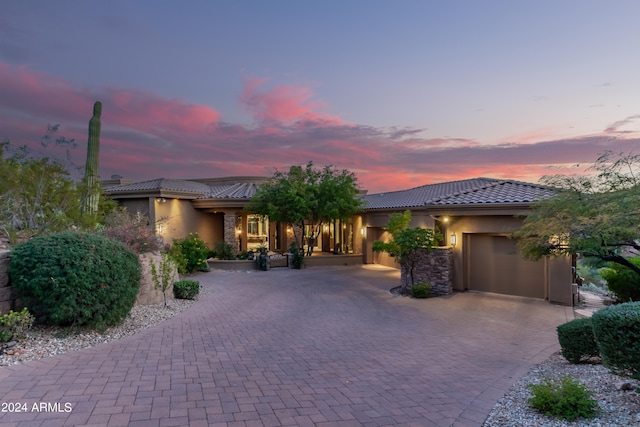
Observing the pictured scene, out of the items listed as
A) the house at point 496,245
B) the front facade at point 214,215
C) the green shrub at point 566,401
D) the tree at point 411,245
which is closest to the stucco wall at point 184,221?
the front facade at point 214,215

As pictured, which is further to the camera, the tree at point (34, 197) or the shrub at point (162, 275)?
the shrub at point (162, 275)

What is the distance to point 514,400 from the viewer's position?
4.83m

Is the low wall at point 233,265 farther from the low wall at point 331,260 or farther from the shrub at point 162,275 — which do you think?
the shrub at point 162,275

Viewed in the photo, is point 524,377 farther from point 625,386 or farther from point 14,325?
point 14,325

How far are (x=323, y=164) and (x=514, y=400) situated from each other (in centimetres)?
1813

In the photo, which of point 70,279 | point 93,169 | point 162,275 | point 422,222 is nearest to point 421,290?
point 422,222

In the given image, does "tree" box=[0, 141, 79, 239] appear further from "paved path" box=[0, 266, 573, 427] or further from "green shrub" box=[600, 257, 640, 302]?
"green shrub" box=[600, 257, 640, 302]

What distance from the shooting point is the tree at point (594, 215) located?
23.0ft

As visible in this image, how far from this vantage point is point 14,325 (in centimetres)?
600

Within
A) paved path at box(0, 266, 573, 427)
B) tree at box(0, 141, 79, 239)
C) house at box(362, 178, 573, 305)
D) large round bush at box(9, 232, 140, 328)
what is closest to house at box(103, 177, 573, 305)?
house at box(362, 178, 573, 305)

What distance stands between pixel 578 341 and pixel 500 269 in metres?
7.57

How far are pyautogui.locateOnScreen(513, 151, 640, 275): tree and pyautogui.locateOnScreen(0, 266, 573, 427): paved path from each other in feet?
7.06

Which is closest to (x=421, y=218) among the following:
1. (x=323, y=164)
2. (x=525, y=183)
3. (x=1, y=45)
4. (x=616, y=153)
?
(x=525, y=183)

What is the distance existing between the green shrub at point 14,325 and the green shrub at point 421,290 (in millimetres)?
10646
